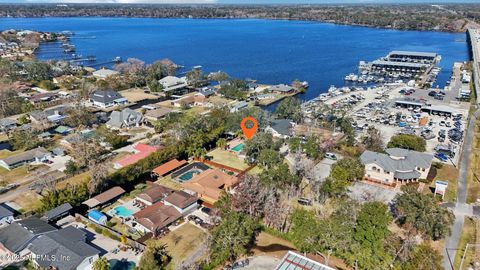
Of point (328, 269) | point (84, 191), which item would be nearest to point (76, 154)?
point (84, 191)

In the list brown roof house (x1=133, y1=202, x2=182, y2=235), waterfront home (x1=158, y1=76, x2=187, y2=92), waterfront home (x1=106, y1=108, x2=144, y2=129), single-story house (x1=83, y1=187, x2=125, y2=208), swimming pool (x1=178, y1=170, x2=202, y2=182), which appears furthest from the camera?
waterfront home (x1=158, y1=76, x2=187, y2=92)

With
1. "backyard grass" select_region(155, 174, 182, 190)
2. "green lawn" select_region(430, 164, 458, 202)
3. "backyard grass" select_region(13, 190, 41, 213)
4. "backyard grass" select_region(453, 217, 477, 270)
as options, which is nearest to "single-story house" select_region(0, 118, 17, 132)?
"backyard grass" select_region(13, 190, 41, 213)

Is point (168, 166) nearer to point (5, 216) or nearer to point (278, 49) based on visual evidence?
point (5, 216)

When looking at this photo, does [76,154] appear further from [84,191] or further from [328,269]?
[328,269]

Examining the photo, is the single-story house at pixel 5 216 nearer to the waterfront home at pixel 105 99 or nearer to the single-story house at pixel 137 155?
the single-story house at pixel 137 155

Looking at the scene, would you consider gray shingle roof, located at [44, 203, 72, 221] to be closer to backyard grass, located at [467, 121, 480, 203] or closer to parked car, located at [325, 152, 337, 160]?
parked car, located at [325, 152, 337, 160]

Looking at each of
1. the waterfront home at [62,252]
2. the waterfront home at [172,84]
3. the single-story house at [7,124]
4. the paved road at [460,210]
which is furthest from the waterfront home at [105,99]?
the paved road at [460,210]

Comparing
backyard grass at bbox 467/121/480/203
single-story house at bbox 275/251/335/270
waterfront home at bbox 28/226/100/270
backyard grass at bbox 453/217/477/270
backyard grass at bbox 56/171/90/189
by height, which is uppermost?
single-story house at bbox 275/251/335/270

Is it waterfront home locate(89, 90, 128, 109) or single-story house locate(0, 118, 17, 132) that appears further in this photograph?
waterfront home locate(89, 90, 128, 109)
